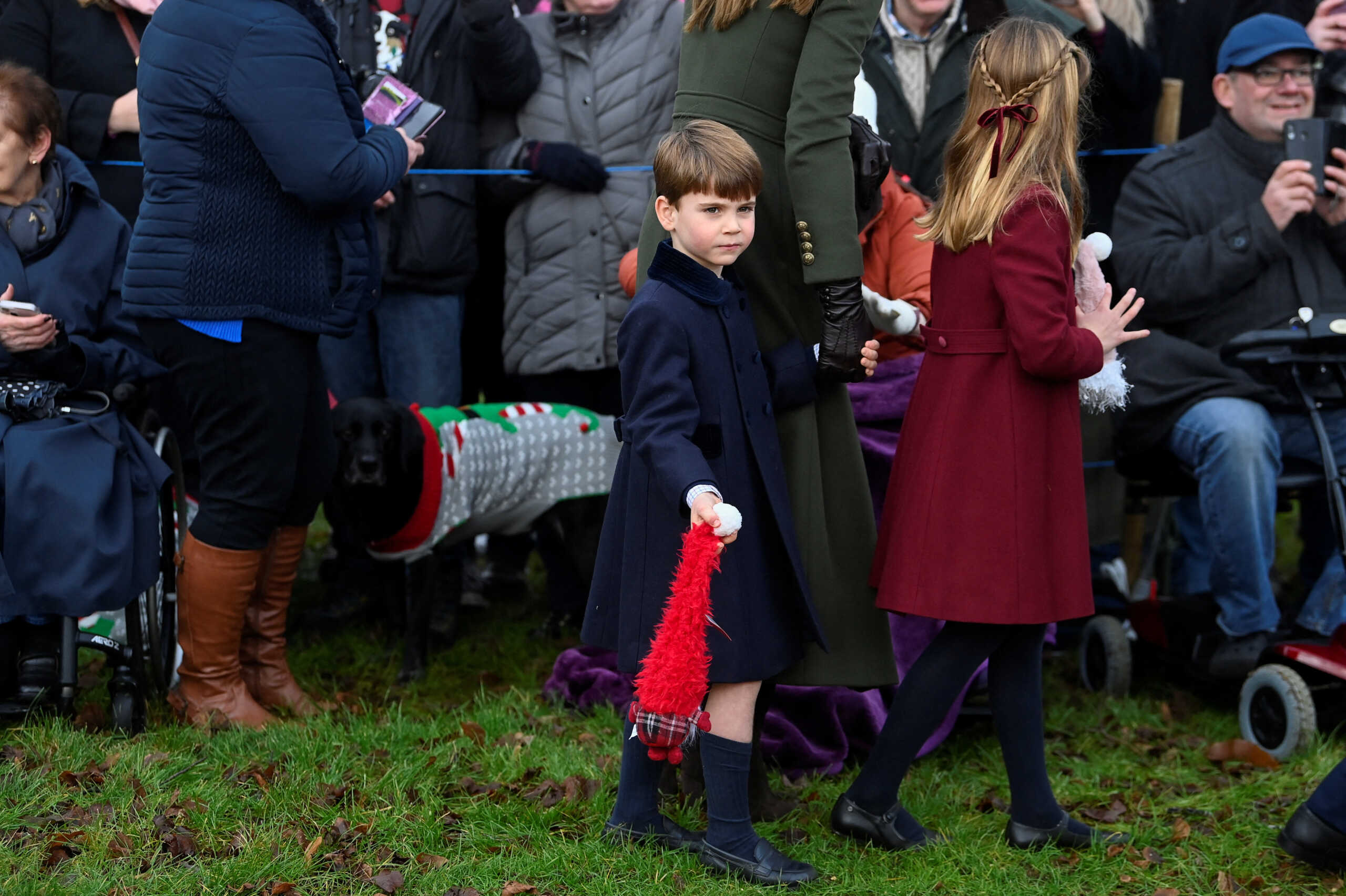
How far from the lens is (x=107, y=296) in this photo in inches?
176

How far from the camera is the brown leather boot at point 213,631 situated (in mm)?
4293

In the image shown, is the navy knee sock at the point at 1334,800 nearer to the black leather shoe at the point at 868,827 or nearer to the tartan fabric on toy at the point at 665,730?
the black leather shoe at the point at 868,827

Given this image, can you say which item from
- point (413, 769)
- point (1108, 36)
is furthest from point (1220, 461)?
point (413, 769)

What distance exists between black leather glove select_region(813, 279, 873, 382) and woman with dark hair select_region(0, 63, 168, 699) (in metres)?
2.14

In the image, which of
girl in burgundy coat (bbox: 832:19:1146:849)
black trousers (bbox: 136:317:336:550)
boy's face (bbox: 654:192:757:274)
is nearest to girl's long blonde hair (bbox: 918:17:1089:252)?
girl in burgundy coat (bbox: 832:19:1146:849)

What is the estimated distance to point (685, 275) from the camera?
312 cm

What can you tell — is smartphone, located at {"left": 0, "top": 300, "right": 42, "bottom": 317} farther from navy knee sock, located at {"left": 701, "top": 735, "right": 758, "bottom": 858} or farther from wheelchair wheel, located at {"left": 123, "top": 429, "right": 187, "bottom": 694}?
navy knee sock, located at {"left": 701, "top": 735, "right": 758, "bottom": 858}

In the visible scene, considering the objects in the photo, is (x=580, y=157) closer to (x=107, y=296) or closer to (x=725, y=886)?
(x=107, y=296)

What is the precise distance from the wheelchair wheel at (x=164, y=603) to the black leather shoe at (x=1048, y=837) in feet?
8.45

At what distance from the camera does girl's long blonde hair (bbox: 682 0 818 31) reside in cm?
329

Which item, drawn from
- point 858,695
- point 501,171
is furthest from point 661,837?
point 501,171

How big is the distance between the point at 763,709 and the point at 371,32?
3.18m

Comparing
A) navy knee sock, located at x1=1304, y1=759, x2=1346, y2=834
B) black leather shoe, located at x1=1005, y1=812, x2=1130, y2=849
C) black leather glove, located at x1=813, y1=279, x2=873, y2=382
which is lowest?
black leather shoe, located at x1=1005, y1=812, x2=1130, y2=849

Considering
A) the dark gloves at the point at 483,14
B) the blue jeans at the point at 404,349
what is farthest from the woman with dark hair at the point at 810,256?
the blue jeans at the point at 404,349
